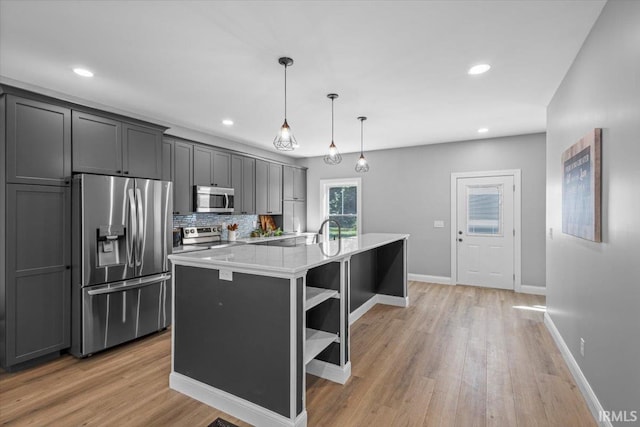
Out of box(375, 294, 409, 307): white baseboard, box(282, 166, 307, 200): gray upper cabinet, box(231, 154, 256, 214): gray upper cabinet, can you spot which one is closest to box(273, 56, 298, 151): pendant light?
box(231, 154, 256, 214): gray upper cabinet

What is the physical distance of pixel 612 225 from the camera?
6.08 ft

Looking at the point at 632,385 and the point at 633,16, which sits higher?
the point at 633,16

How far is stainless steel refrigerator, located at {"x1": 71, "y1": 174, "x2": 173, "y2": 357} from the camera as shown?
302 cm

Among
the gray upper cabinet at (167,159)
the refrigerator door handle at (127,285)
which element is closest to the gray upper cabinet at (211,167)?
the gray upper cabinet at (167,159)

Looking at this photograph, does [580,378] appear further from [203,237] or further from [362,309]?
[203,237]

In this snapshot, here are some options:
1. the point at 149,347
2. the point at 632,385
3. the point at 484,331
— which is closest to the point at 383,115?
the point at 484,331

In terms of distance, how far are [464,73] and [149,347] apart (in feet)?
13.5

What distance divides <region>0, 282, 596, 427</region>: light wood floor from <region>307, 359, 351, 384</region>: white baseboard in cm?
5

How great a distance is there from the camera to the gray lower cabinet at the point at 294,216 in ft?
21.9

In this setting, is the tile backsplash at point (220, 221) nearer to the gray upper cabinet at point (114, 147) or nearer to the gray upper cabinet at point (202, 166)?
the gray upper cabinet at point (202, 166)

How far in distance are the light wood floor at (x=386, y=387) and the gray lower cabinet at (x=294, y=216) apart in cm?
343

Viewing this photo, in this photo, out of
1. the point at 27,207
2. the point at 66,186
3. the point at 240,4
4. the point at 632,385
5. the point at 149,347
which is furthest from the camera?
the point at 149,347

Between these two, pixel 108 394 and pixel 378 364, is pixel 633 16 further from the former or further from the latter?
pixel 108 394

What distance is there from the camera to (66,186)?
3.05 metres
